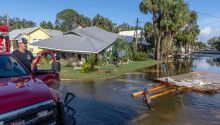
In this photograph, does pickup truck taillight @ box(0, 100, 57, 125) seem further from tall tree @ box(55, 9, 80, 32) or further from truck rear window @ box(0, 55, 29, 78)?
tall tree @ box(55, 9, 80, 32)

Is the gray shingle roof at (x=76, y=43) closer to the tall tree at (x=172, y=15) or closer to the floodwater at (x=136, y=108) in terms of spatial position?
the tall tree at (x=172, y=15)

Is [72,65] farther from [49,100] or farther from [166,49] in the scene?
[166,49]

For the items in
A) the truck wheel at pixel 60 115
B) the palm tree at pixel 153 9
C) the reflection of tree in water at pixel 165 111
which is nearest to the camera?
the truck wheel at pixel 60 115

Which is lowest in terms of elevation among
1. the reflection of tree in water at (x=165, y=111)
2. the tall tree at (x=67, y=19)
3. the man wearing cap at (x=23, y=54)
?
the reflection of tree in water at (x=165, y=111)

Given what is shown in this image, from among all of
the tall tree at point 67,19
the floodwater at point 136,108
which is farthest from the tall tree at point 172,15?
the tall tree at point 67,19

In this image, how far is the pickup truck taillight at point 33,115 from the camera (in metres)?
3.30

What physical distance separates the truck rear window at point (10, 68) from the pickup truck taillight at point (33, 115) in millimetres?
1615

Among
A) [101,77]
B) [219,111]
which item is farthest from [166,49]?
[219,111]

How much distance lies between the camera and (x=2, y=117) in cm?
322

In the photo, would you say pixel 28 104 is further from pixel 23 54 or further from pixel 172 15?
pixel 172 15

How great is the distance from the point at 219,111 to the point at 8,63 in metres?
8.57

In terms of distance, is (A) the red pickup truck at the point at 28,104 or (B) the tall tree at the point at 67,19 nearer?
(A) the red pickup truck at the point at 28,104

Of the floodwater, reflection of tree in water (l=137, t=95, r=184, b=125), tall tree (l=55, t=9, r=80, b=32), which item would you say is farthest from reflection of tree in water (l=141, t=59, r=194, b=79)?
tall tree (l=55, t=9, r=80, b=32)

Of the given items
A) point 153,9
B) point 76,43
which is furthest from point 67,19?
point 76,43
